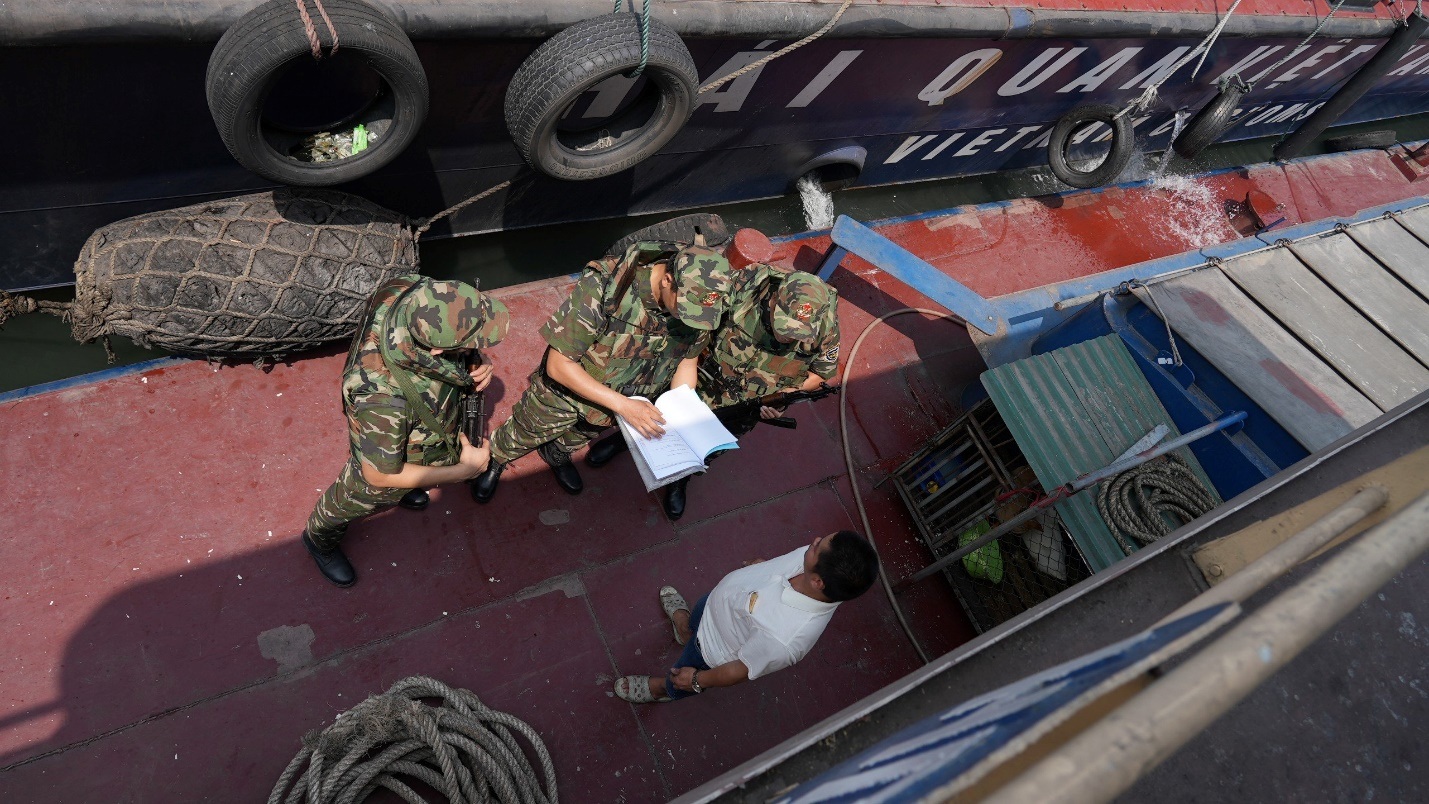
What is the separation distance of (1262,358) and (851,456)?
227 cm

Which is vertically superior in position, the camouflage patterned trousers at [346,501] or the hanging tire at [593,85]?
the hanging tire at [593,85]

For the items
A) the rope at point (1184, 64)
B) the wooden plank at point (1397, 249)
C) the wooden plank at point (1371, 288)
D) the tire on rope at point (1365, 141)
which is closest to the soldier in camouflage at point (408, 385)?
the wooden plank at point (1371, 288)

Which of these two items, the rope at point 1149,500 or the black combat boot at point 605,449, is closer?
the rope at point 1149,500

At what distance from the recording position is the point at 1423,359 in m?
4.13

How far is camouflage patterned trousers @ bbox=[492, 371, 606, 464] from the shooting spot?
10.3ft

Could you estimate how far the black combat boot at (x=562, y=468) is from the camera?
367 centimetres

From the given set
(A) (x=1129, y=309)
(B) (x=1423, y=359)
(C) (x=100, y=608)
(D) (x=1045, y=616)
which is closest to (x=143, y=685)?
(C) (x=100, y=608)

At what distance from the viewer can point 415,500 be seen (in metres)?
3.45

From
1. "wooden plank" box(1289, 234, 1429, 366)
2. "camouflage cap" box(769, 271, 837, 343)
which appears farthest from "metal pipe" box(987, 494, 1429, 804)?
"wooden plank" box(1289, 234, 1429, 366)

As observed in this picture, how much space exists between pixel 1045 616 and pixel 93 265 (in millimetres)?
4019

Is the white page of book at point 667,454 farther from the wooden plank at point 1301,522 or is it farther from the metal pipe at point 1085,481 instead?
the wooden plank at point 1301,522

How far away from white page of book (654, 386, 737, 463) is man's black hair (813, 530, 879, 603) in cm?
87

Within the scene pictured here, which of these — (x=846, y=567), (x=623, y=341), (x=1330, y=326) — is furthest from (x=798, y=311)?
(x=1330, y=326)

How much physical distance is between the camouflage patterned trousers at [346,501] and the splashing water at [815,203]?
176 inches
